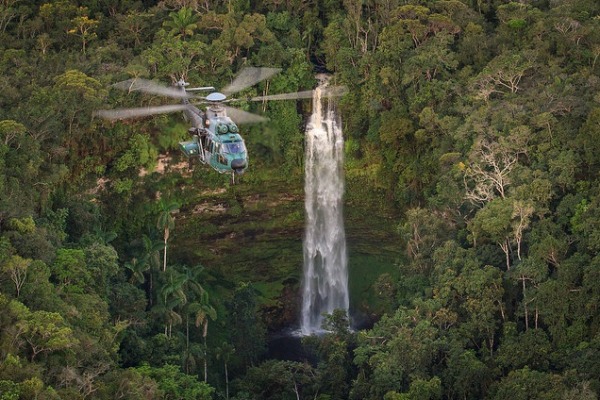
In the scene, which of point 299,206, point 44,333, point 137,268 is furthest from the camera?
point 299,206

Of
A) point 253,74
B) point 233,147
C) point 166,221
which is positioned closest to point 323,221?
Answer: point 253,74

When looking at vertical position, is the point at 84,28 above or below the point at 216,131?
above

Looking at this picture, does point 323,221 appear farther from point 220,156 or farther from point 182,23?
point 220,156

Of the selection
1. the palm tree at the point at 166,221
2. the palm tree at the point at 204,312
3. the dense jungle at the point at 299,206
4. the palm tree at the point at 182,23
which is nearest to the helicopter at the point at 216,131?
the dense jungle at the point at 299,206

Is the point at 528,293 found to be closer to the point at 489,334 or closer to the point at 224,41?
the point at 489,334

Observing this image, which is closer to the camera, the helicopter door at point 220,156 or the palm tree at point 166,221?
the helicopter door at point 220,156

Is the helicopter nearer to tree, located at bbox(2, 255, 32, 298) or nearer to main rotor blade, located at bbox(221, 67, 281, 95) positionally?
tree, located at bbox(2, 255, 32, 298)

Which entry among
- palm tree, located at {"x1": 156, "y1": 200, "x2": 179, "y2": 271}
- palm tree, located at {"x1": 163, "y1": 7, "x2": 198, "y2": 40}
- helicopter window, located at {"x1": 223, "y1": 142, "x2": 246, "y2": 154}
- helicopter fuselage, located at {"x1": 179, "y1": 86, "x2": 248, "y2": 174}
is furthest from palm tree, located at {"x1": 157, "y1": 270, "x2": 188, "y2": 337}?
palm tree, located at {"x1": 163, "y1": 7, "x2": 198, "y2": 40}

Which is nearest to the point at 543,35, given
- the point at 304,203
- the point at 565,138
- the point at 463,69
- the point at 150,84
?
the point at 463,69

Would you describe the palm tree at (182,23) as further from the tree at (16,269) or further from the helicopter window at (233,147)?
the tree at (16,269)
